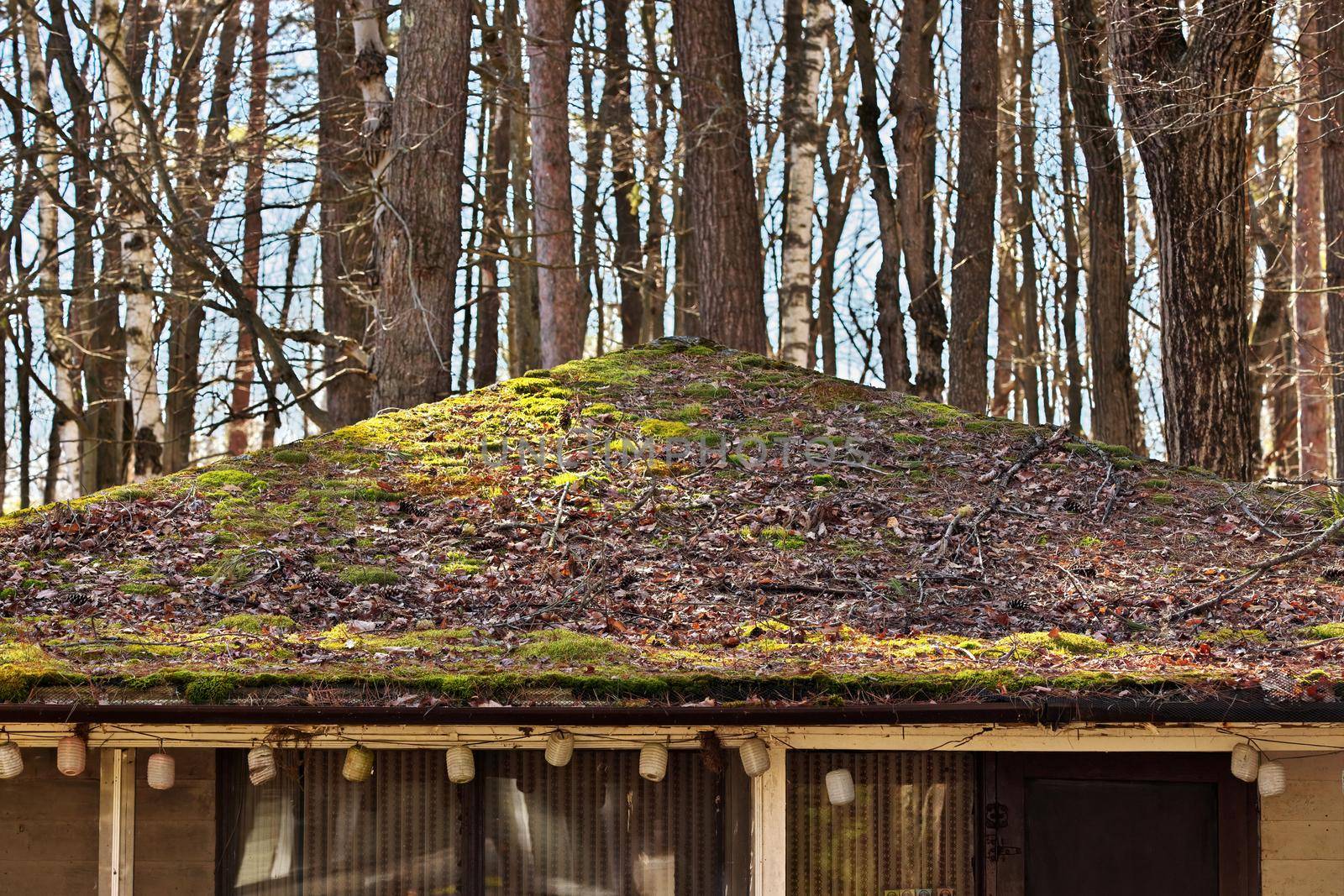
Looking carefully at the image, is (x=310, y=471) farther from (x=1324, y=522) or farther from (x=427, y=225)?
(x=1324, y=522)

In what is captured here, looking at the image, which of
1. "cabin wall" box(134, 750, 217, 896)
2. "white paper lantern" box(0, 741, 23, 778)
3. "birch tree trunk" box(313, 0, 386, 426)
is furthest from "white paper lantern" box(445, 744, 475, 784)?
"birch tree trunk" box(313, 0, 386, 426)

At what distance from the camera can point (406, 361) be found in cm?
1241

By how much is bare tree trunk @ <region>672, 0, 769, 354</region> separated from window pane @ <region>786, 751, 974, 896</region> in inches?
282

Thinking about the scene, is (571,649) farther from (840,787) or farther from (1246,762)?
(1246,762)

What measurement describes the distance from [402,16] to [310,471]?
521cm

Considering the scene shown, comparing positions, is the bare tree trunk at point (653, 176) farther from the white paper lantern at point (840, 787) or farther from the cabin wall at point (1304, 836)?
the cabin wall at point (1304, 836)

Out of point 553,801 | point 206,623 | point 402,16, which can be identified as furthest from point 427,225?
point 553,801

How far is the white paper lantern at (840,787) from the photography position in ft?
22.9

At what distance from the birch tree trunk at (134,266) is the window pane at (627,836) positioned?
9560mm

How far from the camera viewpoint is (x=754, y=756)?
6.76 m

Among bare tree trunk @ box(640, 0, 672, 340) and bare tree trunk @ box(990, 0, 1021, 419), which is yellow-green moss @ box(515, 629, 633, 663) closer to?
bare tree trunk @ box(640, 0, 672, 340)

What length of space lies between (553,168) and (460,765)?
961 centimetres

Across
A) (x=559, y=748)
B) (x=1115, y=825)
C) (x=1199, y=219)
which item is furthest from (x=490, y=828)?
(x=1199, y=219)

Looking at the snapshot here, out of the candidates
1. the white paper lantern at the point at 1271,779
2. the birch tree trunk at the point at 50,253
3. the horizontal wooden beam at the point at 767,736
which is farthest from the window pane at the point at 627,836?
the birch tree trunk at the point at 50,253
